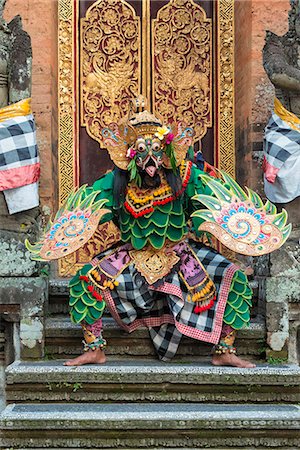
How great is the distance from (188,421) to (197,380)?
36 centimetres

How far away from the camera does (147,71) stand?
635cm

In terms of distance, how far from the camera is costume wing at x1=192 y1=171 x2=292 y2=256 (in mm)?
4094

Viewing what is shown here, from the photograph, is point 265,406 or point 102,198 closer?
point 265,406

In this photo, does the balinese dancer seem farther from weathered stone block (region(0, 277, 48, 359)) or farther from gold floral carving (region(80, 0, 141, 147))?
gold floral carving (region(80, 0, 141, 147))

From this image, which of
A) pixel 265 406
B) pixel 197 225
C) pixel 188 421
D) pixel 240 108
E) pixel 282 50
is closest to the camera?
pixel 188 421

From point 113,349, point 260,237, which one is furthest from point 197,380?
point 260,237

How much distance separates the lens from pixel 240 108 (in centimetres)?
614

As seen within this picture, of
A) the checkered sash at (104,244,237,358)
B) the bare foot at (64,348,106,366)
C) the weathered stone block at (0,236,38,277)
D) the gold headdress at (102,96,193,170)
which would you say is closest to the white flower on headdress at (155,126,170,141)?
the gold headdress at (102,96,193,170)

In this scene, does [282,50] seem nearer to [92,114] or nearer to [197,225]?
[197,225]

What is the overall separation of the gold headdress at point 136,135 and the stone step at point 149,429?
1.73 meters

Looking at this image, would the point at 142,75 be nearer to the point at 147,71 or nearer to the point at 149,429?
the point at 147,71

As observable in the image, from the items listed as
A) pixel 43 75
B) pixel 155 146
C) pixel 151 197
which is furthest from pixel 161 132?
pixel 43 75

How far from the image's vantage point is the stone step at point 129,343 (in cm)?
462

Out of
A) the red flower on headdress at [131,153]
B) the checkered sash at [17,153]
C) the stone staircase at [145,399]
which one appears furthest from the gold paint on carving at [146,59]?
the stone staircase at [145,399]
